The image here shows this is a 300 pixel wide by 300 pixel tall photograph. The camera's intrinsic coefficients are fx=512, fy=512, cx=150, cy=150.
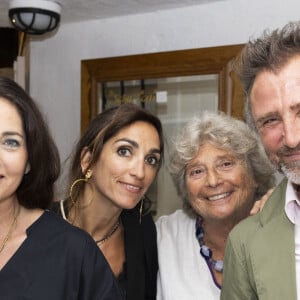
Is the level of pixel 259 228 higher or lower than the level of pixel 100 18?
lower

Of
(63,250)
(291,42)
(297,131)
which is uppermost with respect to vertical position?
(291,42)

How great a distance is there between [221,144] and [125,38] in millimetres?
1344

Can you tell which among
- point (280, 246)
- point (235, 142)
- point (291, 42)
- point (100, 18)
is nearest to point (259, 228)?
point (280, 246)

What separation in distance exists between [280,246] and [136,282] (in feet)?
2.51

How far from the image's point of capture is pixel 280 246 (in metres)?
1.29

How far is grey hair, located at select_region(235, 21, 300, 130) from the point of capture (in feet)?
4.18

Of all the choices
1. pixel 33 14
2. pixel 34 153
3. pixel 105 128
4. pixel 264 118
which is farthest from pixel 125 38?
pixel 264 118

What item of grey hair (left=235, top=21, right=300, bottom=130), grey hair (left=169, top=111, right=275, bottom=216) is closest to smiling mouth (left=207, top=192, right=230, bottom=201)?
grey hair (left=169, top=111, right=275, bottom=216)

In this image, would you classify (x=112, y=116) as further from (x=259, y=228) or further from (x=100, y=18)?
(x=100, y=18)

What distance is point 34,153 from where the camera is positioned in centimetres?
137

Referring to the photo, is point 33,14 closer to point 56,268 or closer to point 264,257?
point 56,268

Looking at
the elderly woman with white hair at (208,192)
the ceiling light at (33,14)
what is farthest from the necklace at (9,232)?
the ceiling light at (33,14)

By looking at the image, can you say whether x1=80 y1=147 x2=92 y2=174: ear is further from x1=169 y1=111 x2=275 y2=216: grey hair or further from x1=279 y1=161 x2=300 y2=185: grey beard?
x1=279 y1=161 x2=300 y2=185: grey beard

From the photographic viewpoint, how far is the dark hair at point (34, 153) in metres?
1.35
